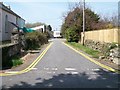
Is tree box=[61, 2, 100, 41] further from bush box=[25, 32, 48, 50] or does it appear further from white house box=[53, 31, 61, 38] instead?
white house box=[53, 31, 61, 38]

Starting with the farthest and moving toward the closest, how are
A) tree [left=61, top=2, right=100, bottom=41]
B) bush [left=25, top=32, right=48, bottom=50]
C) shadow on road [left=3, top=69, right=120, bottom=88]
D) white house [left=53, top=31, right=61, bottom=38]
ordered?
white house [left=53, top=31, right=61, bottom=38] < tree [left=61, top=2, right=100, bottom=41] < bush [left=25, top=32, right=48, bottom=50] < shadow on road [left=3, top=69, right=120, bottom=88]

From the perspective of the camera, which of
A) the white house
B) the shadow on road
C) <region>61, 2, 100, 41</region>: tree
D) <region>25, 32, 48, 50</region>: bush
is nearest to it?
the shadow on road

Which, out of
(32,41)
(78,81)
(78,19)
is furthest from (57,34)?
(78,81)

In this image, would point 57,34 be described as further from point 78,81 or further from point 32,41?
point 78,81

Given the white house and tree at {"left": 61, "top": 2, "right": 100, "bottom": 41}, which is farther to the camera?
the white house

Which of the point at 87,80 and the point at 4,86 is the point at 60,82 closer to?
the point at 87,80

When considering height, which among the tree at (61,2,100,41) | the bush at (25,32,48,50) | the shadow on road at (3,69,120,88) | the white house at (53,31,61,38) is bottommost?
the shadow on road at (3,69,120,88)

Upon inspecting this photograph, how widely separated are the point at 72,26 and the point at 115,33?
3826 cm

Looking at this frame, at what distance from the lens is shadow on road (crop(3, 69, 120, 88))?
34.4 ft

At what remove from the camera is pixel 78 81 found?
37.7ft

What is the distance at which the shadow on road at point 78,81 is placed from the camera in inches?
412

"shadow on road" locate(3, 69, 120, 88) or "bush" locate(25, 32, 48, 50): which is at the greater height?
"bush" locate(25, 32, 48, 50)

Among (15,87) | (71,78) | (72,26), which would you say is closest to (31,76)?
(71,78)

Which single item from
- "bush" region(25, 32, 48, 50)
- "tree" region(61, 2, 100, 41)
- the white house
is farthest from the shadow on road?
the white house
